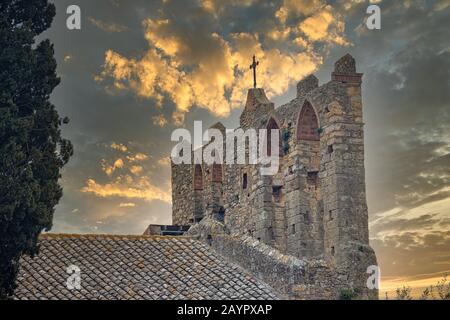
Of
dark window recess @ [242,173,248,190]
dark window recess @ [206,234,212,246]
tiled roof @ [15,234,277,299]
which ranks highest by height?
dark window recess @ [242,173,248,190]

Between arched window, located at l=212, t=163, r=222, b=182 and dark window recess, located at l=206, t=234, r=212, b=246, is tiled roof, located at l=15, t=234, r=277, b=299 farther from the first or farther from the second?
arched window, located at l=212, t=163, r=222, b=182

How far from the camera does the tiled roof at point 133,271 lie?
49.2ft

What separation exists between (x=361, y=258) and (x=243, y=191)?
7.72 meters

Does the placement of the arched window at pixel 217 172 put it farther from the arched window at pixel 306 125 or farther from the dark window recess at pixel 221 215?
the arched window at pixel 306 125

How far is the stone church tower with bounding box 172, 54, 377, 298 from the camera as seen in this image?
21.8m

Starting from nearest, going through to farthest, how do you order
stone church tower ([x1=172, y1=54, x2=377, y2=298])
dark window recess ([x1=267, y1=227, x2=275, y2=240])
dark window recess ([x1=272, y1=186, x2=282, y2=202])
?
stone church tower ([x1=172, y1=54, x2=377, y2=298]) < dark window recess ([x1=267, y1=227, x2=275, y2=240]) < dark window recess ([x1=272, y1=186, x2=282, y2=202])

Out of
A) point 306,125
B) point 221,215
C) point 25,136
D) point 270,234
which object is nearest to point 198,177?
point 221,215

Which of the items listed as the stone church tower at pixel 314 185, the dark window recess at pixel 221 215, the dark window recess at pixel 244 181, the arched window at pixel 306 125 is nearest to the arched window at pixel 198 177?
the dark window recess at pixel 221 215

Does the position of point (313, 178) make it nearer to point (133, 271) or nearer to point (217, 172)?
point (217, 172)

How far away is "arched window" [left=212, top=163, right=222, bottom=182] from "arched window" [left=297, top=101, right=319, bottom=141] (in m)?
7.46

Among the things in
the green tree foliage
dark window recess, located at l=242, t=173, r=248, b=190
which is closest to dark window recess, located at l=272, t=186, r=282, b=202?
dark window recess, located at l=242, t=173, r=248, b=190

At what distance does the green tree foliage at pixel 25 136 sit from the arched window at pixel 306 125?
11.2 m

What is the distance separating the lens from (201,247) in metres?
17.5
